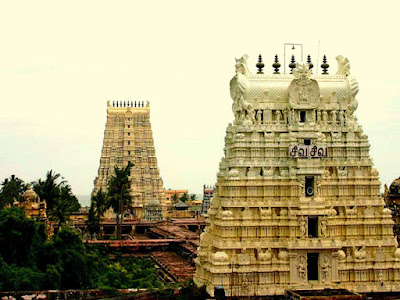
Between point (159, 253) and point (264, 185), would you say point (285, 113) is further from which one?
point (159, 253)

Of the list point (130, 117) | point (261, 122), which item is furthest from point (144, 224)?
point (261, 122)

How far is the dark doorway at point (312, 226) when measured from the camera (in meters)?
34.8

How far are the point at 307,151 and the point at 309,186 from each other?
1931 mm

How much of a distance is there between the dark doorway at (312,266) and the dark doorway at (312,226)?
3.70 ft

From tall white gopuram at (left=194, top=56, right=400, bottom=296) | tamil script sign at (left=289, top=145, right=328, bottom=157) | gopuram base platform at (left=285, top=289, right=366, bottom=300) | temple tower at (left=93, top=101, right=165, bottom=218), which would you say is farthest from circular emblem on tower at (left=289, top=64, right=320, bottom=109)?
temple tower at (left=93, top=101, right=165, bottom=218)

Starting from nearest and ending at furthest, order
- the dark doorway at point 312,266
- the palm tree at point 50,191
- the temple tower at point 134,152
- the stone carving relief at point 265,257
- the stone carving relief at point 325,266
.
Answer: the stone carving relief at point 265,257 → the stone carving relief at point 325,266 → the dark doorway at point 312,266 → the palm tree at point 50,191 → the temple tower at point 134,152

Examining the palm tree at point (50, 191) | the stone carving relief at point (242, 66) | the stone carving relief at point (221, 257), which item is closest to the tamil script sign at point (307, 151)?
the stone carving relief at point (242, 66)

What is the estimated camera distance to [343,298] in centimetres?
3228

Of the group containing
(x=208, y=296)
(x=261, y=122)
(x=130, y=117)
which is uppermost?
(x=130, y=117)

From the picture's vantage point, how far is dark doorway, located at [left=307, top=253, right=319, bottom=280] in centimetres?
3472

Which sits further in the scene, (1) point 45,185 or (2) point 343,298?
(1) point 45,185

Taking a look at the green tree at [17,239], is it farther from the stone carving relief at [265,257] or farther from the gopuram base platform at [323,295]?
the gopuram base platform at [323,295]

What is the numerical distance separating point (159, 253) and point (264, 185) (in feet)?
91.0

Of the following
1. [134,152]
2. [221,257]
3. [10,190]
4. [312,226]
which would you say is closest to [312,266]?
[312,226]
